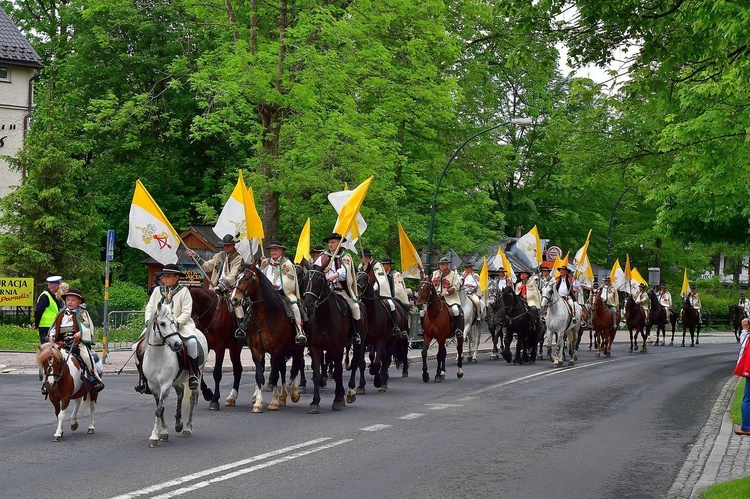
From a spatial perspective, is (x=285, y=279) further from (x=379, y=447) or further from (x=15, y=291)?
(x=15, y=291)

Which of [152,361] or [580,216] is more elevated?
[580,216]

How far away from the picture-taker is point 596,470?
11664mm

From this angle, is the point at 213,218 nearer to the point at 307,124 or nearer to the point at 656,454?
the point at 307,124

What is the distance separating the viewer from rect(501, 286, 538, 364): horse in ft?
91.3

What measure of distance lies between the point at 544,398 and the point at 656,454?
21.9 feet

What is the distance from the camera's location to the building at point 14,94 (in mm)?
49844

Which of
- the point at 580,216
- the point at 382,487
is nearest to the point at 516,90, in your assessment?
the point at 580,216

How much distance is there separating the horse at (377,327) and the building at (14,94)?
3401 cm

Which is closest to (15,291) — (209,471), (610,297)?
(610,297)

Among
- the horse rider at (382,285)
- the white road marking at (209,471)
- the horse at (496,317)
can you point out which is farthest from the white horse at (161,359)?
the horse at (496,317)

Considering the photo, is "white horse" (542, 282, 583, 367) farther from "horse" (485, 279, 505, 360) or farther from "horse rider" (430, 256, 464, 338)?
"horse rider" (430, 256, 464, 338)

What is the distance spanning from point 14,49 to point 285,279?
36.9m

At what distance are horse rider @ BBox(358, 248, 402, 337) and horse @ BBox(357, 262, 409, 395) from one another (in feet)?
0.20

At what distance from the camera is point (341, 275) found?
683 inches
